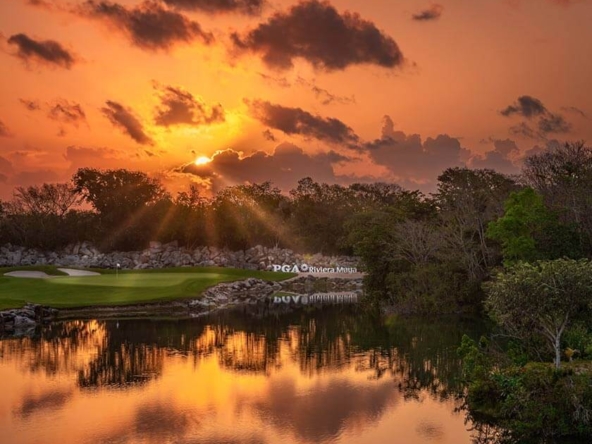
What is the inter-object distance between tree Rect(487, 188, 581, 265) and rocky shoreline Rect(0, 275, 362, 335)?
26314 mm

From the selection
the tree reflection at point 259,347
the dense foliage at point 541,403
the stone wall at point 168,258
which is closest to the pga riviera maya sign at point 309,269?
the stone wall at point 168,258

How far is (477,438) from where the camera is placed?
65.4 ft

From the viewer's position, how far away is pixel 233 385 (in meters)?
26.8

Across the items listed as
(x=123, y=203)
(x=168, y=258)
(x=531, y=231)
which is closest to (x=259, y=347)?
(x=531, y=231)

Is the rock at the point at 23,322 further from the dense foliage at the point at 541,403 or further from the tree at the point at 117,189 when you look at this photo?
the tree at the point at 117,189

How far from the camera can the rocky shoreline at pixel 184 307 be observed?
46.5 m

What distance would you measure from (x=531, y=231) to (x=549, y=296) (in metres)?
28.9

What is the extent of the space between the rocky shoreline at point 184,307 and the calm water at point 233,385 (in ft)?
14.5

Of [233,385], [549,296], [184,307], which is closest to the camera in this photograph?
[549,296]

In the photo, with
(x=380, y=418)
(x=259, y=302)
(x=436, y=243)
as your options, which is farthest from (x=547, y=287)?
(x=259, y=302)

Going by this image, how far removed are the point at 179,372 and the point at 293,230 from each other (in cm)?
9873

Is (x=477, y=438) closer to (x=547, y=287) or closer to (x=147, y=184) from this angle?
(x=547, y=287)

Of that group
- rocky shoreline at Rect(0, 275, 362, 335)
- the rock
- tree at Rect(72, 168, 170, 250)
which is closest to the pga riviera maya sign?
rocky shoreline at Rect(0, 275, 362, 335)

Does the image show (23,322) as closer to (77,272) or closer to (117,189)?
(77,272)
